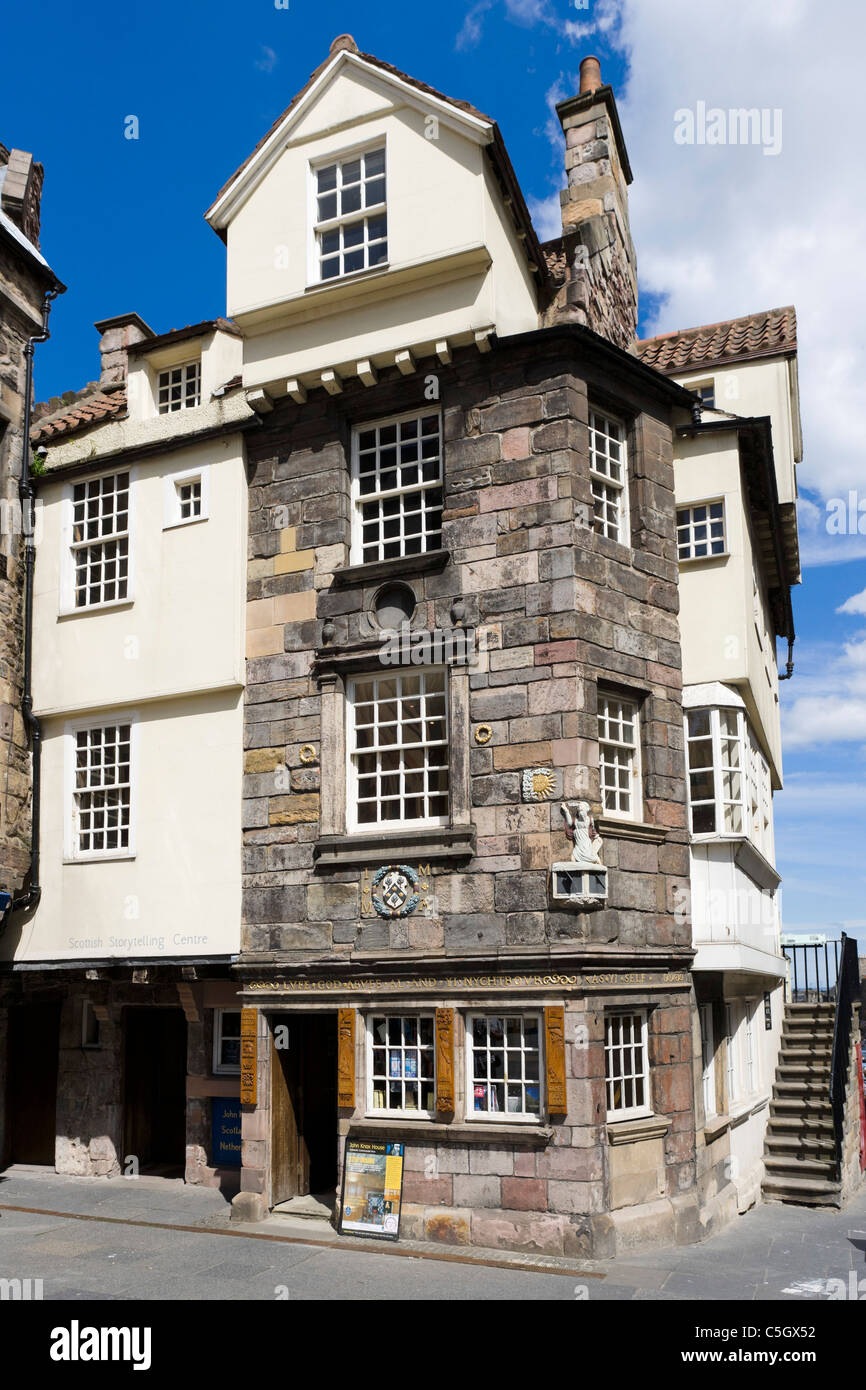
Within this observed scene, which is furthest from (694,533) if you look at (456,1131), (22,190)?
(22,190)

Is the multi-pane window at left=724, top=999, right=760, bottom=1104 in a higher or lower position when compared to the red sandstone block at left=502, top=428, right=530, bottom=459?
lower

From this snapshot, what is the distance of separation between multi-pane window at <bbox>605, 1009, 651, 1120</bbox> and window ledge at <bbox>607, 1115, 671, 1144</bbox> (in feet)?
0.38

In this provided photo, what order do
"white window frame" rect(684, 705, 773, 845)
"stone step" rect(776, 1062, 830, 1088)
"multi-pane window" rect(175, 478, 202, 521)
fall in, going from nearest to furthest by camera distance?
"white window frame" rect(684, 705, 773, 845) → "multi-pane window" rect(175, 478, 202, 521) → "stone step" rect(776, 1062, 830, 1088)

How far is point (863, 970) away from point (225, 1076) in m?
28.7

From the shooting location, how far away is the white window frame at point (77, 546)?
643 inches

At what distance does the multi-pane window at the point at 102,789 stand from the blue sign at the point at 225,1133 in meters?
3.70

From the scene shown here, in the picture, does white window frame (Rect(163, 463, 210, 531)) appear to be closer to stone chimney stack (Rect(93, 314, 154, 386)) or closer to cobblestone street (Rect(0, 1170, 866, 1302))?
stone chimney stack (Rect(93, 314, 154, 386))

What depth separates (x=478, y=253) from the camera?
543 inches

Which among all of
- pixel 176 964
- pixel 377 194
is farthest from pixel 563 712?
pixel 377 194

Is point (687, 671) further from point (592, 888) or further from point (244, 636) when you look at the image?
point (244, 636)

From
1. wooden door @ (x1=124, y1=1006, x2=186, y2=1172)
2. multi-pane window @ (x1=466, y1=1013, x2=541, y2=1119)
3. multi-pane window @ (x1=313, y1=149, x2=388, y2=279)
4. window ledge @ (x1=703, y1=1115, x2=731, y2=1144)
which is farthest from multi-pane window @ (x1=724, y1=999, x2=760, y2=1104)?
multi-pane window @ (x1=313, y1=149, x2=388, y2=279)

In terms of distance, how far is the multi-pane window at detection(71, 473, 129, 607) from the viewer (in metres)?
16.7

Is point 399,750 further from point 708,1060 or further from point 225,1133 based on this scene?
point 225,1133

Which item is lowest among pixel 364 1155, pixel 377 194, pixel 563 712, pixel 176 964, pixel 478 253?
pixel 364 1155
